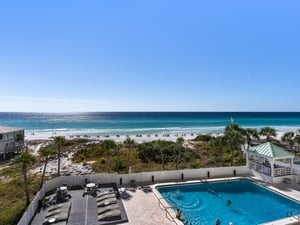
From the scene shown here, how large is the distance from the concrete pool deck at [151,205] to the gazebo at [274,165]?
0.65 meters

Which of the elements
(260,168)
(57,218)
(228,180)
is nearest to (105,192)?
(57,218)

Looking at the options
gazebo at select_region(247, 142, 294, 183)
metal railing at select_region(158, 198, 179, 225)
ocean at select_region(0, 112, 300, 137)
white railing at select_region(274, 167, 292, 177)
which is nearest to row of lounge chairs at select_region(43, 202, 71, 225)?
metal railing at select_region(158, 198, 179, 225)

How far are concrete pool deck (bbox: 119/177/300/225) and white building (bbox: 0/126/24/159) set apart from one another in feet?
73.7

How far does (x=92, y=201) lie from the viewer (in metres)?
13.6

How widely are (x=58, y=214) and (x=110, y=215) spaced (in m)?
2.80

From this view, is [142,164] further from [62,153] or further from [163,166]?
[62,153]

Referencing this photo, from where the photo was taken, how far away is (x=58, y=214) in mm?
11352

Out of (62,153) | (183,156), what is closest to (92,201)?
(183,156)

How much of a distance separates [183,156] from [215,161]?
3731 mm

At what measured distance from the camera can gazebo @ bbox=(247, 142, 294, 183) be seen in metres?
17.1

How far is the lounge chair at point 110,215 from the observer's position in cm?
1114

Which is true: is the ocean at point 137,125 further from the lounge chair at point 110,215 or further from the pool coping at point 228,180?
the lounge chair at point 110,215

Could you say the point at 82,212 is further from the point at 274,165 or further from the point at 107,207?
the point at 274,165

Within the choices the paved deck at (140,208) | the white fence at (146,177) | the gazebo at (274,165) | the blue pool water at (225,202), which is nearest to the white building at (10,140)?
the white fence at (146,177)
